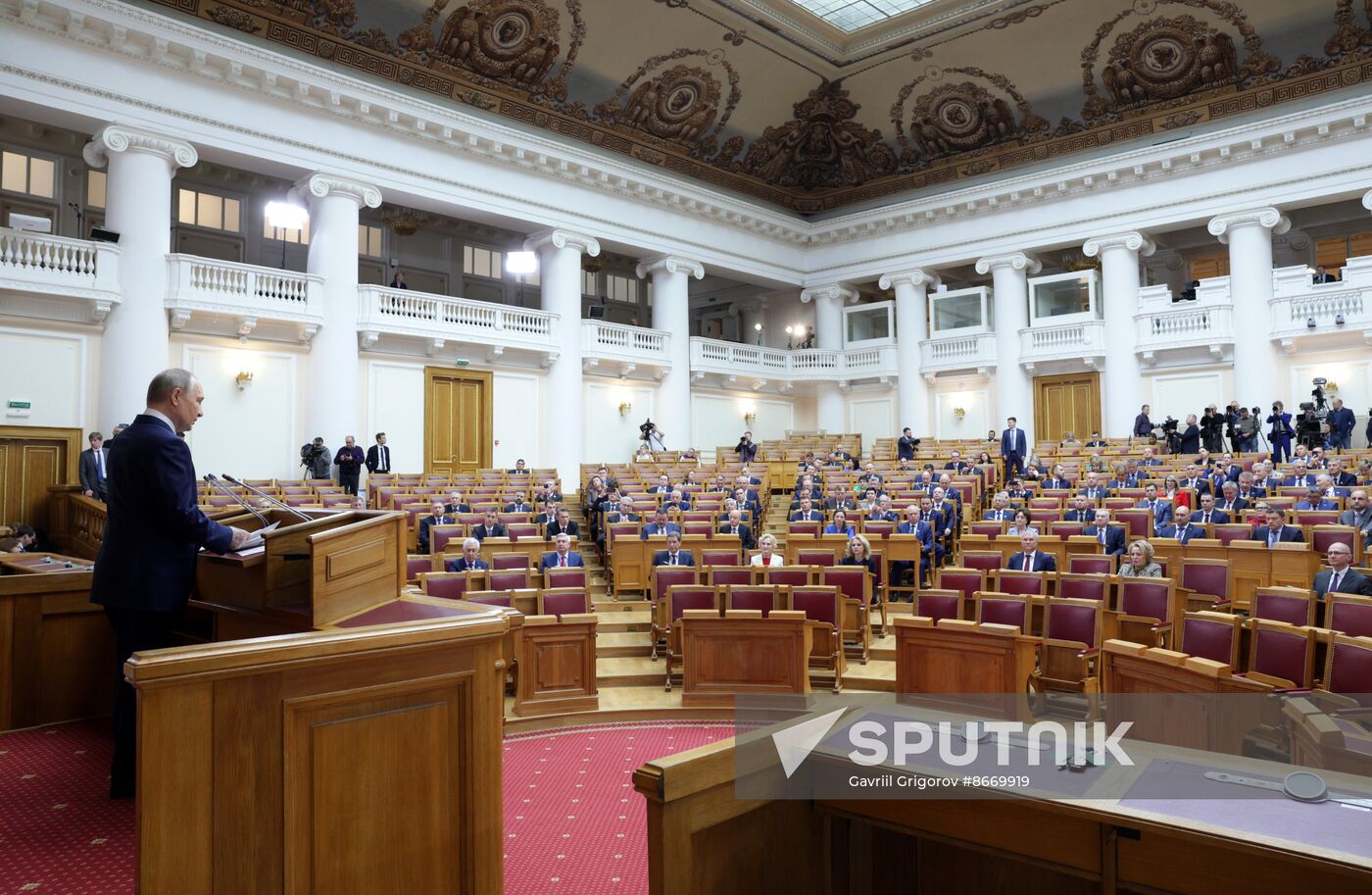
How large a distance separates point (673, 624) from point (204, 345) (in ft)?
33.5

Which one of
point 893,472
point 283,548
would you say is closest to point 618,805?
point 283,548

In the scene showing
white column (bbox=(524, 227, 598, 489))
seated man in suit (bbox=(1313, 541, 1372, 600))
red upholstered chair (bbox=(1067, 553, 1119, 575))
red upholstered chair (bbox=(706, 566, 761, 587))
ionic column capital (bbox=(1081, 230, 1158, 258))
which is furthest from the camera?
ionic column capital (bbox=(1081, 230, 1158, 258))

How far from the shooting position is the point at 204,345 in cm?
1320

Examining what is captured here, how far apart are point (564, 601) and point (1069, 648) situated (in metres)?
3.39

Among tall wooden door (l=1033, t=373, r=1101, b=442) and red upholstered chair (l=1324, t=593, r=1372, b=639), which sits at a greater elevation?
tall wooden door (l=1033, t=373, r=1101, b=442)

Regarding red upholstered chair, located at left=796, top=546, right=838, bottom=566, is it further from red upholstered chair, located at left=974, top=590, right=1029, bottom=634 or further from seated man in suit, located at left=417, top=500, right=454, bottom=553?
seated man in suit, located at left=417, top=500, right=454, bottom=553

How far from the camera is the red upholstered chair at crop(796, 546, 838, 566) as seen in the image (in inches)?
321

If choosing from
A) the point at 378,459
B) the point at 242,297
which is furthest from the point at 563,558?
the point at 242,297

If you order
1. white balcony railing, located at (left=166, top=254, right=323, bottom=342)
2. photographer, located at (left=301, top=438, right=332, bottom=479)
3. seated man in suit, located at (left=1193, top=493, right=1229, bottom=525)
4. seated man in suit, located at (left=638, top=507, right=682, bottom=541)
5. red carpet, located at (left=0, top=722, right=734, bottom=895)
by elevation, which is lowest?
red carpet, located at (left=0, top=722, right=734, bottom=895)

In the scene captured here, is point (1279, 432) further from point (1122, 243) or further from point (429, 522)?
point (429, 522)

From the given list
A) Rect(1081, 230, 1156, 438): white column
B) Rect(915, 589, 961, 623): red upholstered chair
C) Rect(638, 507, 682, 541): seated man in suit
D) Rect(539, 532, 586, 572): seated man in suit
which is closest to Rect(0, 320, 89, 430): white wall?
Rect(638, 507, 682, 541): seated man in suit

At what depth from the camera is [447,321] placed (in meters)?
15.7

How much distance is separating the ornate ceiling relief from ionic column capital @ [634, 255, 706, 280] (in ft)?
19.5

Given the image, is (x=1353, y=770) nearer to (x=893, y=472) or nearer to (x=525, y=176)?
(x=893, y=472)
